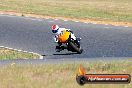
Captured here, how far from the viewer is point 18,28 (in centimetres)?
3064

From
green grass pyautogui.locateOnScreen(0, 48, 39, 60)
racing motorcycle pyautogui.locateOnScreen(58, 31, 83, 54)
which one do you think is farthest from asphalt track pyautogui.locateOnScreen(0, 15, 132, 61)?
racing motorcycle pyautogui.locateOnScreen(58, 31, 83, 54)

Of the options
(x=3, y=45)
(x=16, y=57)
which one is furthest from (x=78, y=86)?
(x=3, y=45)

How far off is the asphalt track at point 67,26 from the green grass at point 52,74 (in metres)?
3.24

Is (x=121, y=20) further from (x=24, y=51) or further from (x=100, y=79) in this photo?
(x=100, y=79)

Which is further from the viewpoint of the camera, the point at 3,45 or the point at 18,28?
the point at 18,28

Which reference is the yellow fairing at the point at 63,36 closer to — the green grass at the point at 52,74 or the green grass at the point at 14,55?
the green grass at the point at 52,74

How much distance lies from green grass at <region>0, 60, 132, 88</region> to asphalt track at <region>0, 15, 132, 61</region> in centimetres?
324

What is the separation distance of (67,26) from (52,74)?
1623 cm

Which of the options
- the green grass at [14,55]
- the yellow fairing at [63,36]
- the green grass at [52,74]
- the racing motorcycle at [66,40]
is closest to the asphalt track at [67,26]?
the green grass at [14,55]

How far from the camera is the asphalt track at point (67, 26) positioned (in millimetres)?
22797

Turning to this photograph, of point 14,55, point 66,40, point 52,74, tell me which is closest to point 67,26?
point 14,55

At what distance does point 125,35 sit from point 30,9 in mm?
14945

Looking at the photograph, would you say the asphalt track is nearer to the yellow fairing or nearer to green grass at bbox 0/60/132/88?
green grass at bbox 0/60/132/88

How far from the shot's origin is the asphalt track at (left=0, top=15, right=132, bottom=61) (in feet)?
74.8
